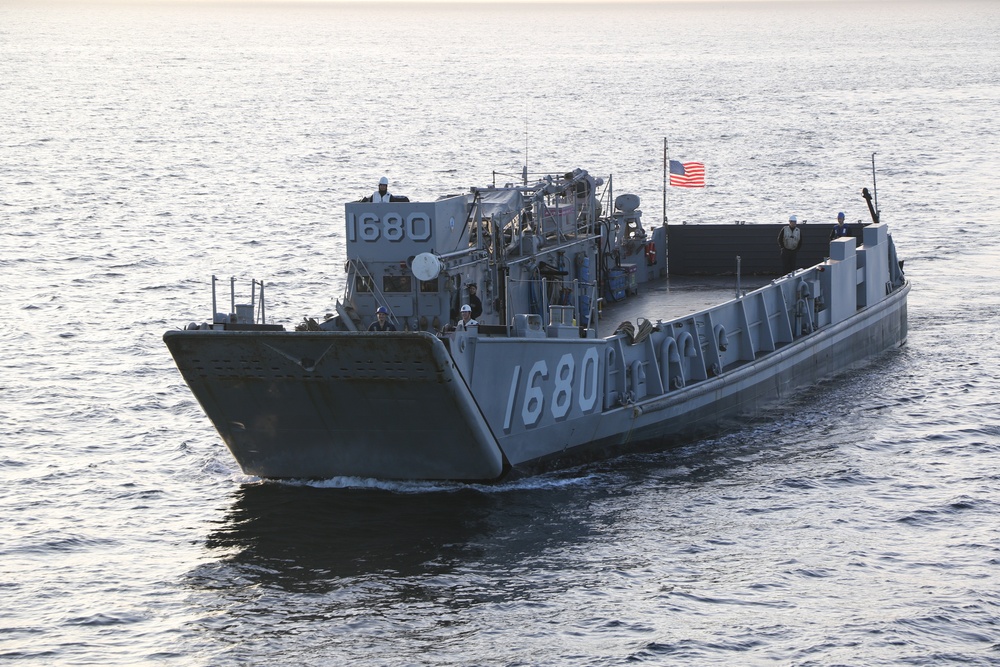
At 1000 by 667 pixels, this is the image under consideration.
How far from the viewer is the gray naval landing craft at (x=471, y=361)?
22.3m

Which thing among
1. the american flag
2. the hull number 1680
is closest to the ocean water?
the hull number 1680

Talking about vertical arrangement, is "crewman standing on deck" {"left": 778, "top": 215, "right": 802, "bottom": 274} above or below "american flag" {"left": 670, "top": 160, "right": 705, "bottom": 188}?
below

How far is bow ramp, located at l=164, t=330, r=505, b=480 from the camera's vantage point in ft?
72.0

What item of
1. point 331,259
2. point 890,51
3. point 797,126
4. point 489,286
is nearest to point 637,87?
point 797,126

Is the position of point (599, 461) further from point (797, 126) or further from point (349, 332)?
point (797, 126)

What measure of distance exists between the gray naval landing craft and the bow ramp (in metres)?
0.03

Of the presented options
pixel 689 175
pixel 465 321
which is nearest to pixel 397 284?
pixel 465 321

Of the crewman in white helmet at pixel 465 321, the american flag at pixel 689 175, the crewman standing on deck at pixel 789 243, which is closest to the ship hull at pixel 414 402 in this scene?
the crewman in white helmet at pixel 465 321

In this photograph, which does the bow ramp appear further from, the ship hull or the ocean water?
the ocean water

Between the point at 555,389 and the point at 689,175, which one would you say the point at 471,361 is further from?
the point at 689,175

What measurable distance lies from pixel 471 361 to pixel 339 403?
1.95m

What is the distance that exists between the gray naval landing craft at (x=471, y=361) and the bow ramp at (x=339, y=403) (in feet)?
0.08

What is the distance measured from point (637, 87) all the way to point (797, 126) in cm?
4094

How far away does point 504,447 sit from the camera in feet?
77.9
